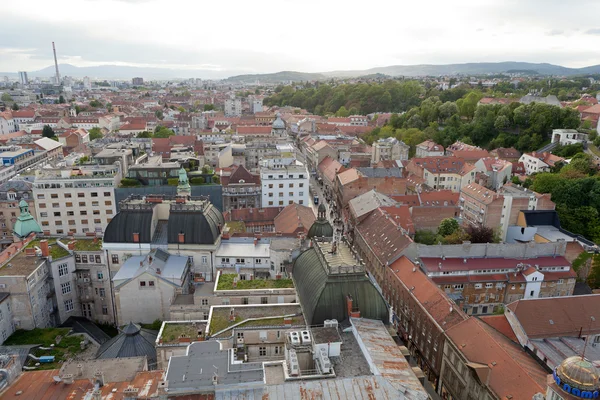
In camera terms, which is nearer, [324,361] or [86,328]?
[324,361]

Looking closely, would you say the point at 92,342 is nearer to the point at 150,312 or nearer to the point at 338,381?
the point at 150,312

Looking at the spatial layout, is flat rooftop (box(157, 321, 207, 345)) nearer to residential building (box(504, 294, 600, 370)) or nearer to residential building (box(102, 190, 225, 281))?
residential building (box(102, 190, 225, 281))

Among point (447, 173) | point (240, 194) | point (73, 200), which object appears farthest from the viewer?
point (447, 173)

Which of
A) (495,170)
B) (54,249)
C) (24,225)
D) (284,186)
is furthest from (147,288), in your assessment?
(495,170)

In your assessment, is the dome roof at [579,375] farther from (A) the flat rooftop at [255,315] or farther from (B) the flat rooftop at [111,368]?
(B) the flat rooftop at [111,368]

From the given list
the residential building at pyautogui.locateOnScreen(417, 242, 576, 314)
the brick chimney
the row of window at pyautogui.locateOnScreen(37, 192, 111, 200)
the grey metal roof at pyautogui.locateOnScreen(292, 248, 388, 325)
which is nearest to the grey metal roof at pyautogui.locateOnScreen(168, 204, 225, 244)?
the brick chimney

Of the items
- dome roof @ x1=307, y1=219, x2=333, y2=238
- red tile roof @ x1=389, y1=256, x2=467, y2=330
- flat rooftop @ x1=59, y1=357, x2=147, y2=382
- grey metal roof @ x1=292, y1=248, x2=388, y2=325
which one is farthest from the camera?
dome roof @ x1=307, y1=219, x2=333, y2=238

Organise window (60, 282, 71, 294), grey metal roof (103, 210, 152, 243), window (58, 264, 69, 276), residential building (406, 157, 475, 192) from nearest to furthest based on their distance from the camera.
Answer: window (58, 264, 69, 276) < window (60, 282, 71, 294) < grey metal roof (103, 210, 152, 243) < residential building (406, 157, 475, 192)

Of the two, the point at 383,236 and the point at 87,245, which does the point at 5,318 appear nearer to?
the point at 87,245
